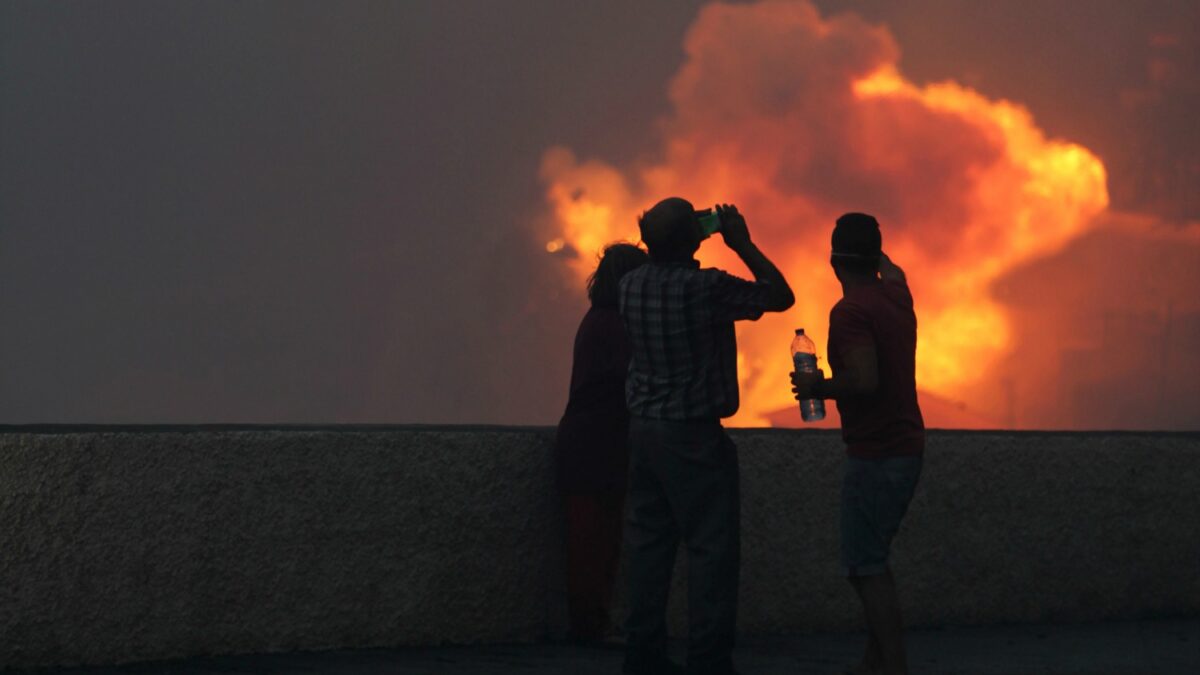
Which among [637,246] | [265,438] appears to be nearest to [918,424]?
[637,246]

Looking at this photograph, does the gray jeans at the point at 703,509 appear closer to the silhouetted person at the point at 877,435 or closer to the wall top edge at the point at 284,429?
the silhouetted person at the point at 877,435

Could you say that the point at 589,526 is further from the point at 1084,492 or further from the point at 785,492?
the point at 1084,492

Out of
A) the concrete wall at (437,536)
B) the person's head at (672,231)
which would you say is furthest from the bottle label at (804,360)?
the concrete wall at (437,536)

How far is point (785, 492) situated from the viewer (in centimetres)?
731

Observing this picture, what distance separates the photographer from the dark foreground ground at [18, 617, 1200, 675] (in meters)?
6.09

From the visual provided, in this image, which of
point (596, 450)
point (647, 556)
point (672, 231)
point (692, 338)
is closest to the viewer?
point (692, 338)

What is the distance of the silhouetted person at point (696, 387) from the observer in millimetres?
5527

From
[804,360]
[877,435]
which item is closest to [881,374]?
[877,435]

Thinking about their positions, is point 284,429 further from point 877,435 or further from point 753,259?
point 877,435

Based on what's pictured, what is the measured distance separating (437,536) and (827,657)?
1.70 metres

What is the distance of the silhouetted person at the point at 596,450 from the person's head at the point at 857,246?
963 mm

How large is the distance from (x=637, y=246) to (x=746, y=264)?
87cm

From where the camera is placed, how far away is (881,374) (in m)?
5.45

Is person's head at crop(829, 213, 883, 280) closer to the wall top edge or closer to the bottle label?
the bottle label
